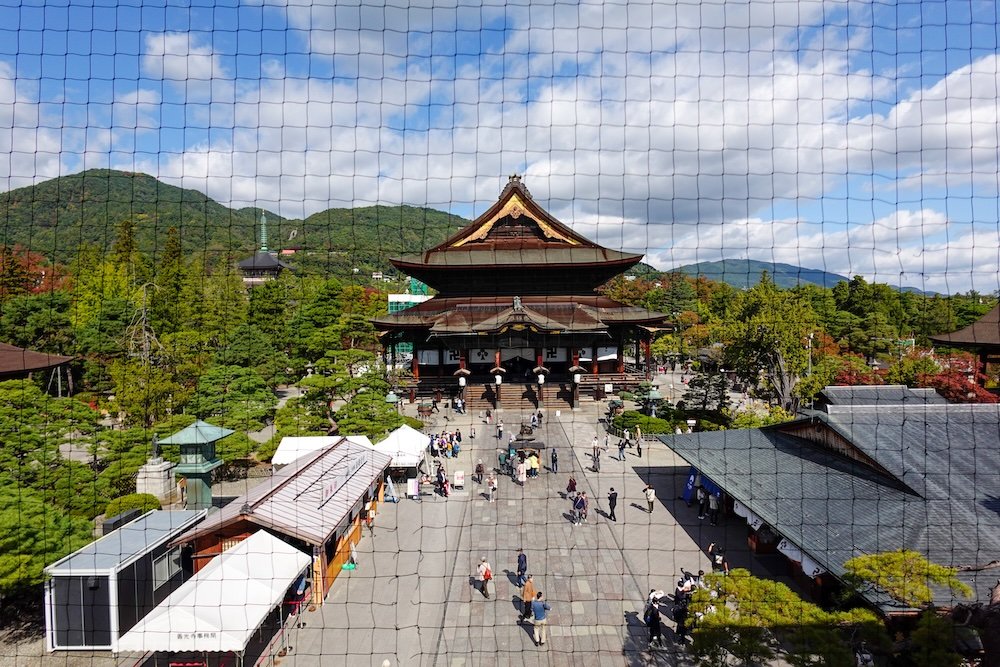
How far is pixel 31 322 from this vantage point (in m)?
16.4

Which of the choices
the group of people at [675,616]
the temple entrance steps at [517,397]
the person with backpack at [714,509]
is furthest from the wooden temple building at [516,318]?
the group of people at [675,616]

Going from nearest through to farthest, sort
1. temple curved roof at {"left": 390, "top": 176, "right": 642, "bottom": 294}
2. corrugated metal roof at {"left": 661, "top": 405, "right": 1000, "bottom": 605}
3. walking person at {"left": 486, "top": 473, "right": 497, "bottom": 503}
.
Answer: corrugated metal roof at {"left": 661, "top": 405, "right": 1000, "bottom": 605} < walking person at {"left": 486, "top": 473, "right": 497, "bottom": 503} < temple curved roof at {"left": 390, "top": 176, "right": 642, "bottom": 294}

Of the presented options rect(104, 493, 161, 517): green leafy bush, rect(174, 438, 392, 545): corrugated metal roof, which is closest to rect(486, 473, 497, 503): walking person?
rect(174, 438, 392, 545): corrugated metal roof

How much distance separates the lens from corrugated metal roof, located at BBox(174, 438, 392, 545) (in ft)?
19.5

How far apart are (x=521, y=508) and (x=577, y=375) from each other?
7.62m

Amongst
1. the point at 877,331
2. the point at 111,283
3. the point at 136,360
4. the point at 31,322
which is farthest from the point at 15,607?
the point at 877,331

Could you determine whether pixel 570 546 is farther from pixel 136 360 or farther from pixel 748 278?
pixel 136 360

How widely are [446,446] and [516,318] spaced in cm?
483

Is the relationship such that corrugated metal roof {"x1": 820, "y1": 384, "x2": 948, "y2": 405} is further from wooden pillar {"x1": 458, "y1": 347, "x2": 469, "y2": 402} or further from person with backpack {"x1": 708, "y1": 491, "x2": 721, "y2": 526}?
wooden pillar {"x1": 458, "y1": 347, "x2": 469, "y2": 402}

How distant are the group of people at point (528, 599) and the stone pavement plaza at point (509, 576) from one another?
0.08 meters

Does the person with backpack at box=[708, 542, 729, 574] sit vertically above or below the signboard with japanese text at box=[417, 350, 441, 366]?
below

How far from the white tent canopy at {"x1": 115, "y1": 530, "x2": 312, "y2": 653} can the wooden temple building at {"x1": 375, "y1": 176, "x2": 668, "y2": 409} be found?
10.3 meters

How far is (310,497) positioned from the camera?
6852 millimetres

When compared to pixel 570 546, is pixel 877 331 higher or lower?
higher
